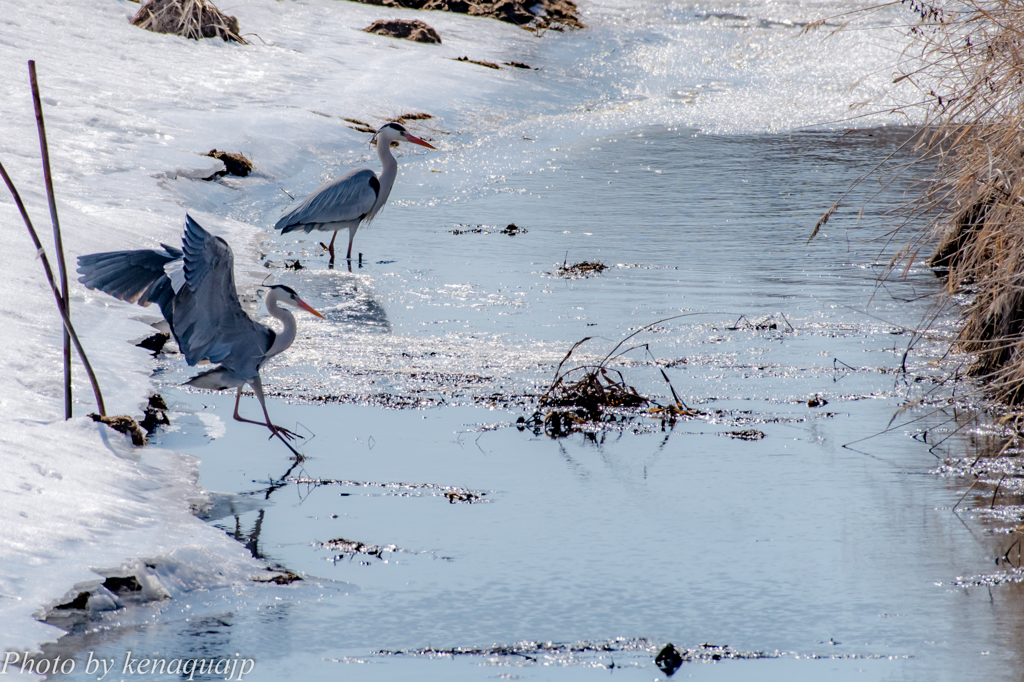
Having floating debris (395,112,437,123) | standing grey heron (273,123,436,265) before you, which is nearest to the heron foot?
standing grey heron (273,123,436,265)

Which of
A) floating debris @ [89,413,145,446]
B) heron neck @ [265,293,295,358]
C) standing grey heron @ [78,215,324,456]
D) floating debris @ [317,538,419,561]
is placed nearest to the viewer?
floating debris @ [317,538,419,561]

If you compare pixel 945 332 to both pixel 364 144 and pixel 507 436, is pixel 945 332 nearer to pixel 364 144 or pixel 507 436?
pixel 507 436

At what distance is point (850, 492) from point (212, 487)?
2805mm

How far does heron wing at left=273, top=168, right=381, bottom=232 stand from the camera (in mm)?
9797

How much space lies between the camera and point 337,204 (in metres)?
9.80

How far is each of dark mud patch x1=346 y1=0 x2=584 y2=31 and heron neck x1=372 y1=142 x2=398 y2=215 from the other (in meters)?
13.9

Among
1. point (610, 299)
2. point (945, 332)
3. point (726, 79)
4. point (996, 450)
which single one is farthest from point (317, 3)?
point (996, 450)

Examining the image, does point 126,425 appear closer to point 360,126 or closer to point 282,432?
point 282,432

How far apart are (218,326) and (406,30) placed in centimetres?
1634

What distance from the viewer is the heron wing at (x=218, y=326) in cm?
544

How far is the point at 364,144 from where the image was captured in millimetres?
14805

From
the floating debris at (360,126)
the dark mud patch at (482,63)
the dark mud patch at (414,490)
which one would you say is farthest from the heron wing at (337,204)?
the dark mud patch at (482,63)

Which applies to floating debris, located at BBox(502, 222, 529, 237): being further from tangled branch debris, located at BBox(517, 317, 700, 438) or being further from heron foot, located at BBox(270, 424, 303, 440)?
heron foot, located at BBox(270, 424, 303, 440)

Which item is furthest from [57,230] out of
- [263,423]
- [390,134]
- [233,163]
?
[233,163]
